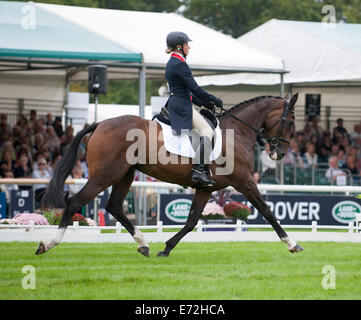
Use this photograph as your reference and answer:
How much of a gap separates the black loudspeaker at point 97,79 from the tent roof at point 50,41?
32 cm

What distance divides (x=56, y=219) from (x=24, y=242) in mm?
1044

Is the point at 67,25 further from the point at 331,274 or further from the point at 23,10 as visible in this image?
the point at 331,274

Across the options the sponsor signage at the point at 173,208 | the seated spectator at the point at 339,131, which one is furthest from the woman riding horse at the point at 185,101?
the seated spectator at the point at 339,131

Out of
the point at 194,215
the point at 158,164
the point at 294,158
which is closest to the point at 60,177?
the point at 158,164

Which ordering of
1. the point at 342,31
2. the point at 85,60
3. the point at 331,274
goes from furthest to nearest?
the point at 342,31 < the point at 85,60 < the point at 331,274

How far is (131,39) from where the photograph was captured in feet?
56.2

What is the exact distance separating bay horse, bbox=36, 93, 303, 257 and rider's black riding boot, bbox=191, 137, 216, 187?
115 mm

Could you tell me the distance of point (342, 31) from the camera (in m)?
22.0

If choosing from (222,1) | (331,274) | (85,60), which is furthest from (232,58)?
(222,1)

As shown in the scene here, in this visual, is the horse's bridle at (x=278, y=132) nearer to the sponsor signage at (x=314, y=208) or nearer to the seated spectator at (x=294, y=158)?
the sponsor signage at (x=314, y=208)

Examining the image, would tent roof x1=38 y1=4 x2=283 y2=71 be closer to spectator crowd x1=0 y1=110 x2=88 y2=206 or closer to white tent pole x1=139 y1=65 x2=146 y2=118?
white tent pole x1=139 y1=65 x2=146 y2=118

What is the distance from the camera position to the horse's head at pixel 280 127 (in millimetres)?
10336

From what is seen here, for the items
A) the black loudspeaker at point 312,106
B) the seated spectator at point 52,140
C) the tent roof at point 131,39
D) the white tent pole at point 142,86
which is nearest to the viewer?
the tent roof at point 131,39

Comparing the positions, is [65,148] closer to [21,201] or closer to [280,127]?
[21,201]
